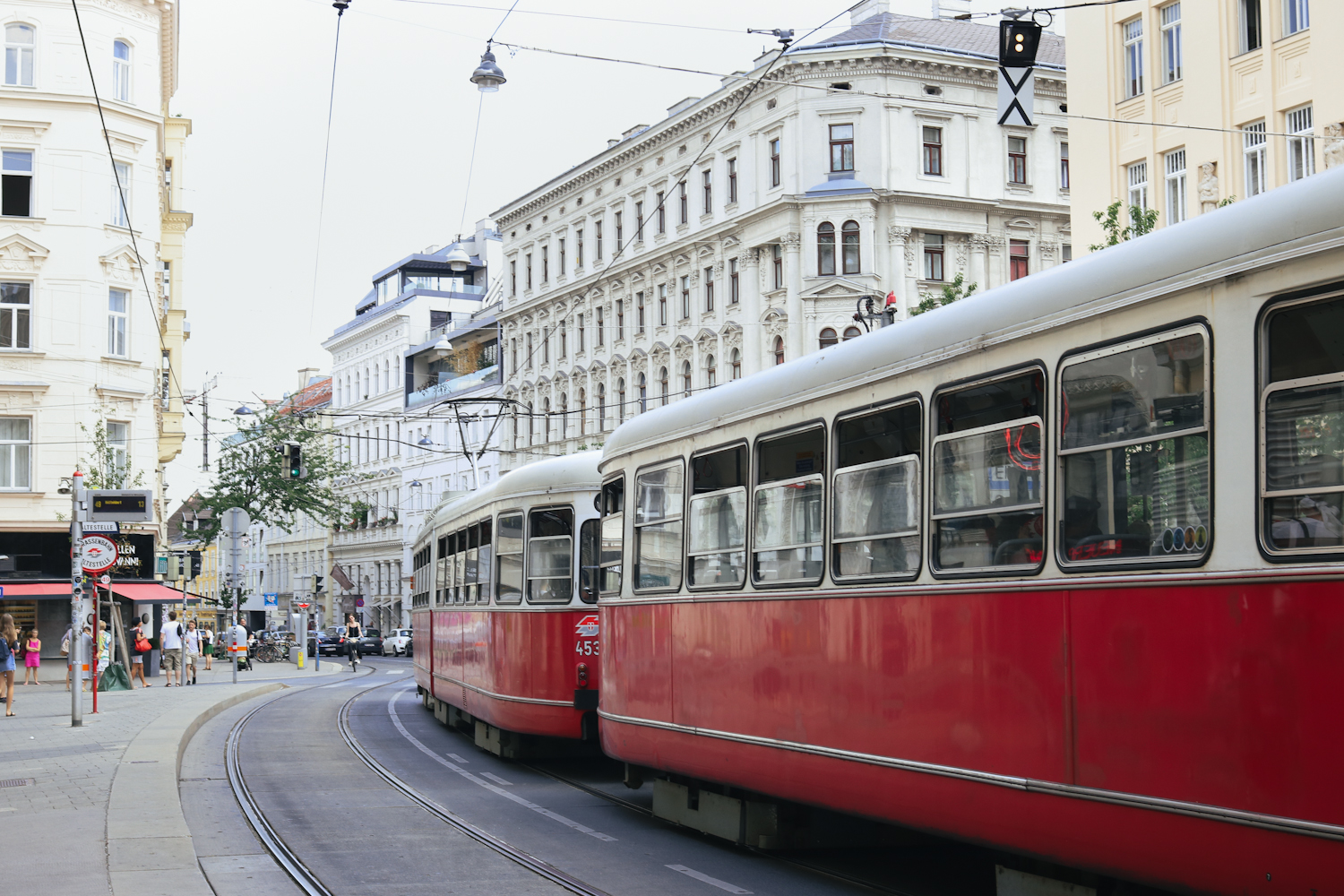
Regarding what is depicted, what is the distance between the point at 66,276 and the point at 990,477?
3762 centimetres

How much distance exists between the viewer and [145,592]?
4159 centimetres

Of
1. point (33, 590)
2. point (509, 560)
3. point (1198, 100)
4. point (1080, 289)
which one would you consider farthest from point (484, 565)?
point (33, 590)

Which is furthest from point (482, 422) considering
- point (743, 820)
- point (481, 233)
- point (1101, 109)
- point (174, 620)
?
point (743, 820)

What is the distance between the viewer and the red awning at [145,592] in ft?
134

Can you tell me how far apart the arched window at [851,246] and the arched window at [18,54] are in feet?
78.4

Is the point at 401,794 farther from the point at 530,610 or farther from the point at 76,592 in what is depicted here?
the point at 76,592

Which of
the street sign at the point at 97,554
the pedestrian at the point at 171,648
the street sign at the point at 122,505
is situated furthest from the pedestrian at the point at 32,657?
the street sign at the point at 122,505

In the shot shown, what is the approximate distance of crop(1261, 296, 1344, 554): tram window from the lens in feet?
17.8

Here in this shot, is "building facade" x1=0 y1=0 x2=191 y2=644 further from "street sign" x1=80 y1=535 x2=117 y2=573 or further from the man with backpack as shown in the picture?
"street sign" x1=80 y1=535 x2=117 y2=573

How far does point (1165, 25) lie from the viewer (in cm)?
3297

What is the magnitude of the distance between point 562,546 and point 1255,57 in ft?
67.7

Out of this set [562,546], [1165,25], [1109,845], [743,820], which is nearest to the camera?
[1109,845]

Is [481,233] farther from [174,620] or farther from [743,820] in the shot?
[743,820]

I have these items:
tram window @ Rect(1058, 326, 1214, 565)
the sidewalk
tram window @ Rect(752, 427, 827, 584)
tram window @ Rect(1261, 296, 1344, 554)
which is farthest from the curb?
tram window @ Rect(1261, 296, 1344, 554)
